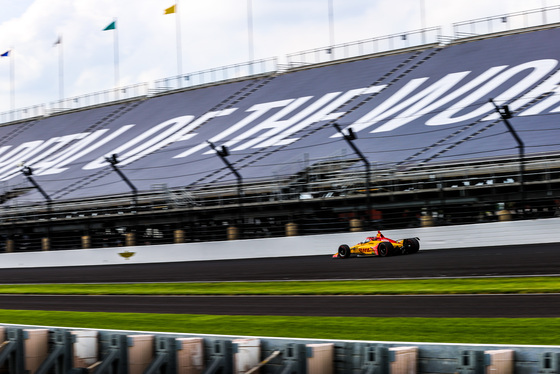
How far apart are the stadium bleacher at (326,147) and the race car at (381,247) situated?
4.00ft

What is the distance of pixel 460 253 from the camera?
1686 centimetres

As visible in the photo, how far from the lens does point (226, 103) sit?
3644 cm

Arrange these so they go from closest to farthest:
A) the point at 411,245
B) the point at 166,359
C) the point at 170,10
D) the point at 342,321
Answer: the point at 166,359 < the point at 342,321 < the point at 411,245 < the point at 170,10

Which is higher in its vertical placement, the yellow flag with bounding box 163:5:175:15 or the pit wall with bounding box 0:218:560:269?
the yellow flag with bounding box 163:5:175:15

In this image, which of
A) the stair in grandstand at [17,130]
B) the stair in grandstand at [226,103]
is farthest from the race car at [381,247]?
the stair in grandstand at [17,130]

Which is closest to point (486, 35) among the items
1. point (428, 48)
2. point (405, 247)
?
point (428, 48)

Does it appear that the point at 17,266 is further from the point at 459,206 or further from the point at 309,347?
the point at 309,347

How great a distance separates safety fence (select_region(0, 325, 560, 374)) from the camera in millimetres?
5930

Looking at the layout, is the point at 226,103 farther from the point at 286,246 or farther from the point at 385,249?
the point at 385,249

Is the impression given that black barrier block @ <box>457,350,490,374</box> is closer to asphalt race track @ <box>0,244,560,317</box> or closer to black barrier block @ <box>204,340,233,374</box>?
black barrier block @ <box>204,340,233,374</box>

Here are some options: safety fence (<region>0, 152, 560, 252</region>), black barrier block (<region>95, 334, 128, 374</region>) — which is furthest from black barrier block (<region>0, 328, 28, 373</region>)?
safety fence (<region>0, 152, 560, 252</region>)

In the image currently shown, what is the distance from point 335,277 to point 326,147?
1262cm

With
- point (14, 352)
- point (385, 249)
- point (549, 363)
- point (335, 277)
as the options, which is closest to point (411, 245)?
point (385, 249)

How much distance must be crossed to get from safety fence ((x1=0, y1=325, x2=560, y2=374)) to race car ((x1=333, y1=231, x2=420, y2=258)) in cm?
1029
